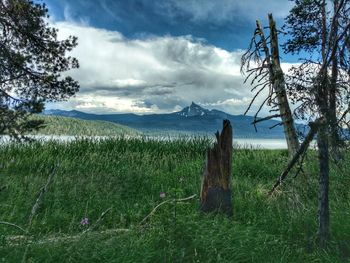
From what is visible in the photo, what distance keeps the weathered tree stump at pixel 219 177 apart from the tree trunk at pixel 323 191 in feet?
6.42

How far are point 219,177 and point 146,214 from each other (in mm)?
1811

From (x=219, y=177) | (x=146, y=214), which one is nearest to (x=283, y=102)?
(x=219, y=177)

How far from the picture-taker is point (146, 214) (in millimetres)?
8406

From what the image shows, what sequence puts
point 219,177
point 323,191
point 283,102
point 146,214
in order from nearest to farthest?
point 323,191, point 219,177, point 146,214, point 283,102

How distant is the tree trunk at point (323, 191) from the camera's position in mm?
5902

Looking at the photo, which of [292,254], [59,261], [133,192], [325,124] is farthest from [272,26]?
[59,261]

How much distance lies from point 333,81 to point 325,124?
29.5 inches

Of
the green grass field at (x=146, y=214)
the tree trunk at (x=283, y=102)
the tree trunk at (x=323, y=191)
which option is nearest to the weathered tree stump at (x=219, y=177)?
the green grass field at (x=146, y=214)

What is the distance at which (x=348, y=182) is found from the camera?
10.0m

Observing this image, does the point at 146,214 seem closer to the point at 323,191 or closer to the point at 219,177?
the point at 219,177

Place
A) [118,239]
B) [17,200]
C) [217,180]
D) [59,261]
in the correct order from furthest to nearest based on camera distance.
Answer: [17,200]
[217,180]
[118,239]
[59,261]

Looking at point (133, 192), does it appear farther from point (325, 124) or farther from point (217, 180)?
point (325, 124)

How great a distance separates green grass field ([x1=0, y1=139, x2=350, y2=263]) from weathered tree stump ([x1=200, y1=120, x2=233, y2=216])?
1.11 ft

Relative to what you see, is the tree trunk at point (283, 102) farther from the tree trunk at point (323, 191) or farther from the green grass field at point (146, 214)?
the tree trunk at point (323, 191)
